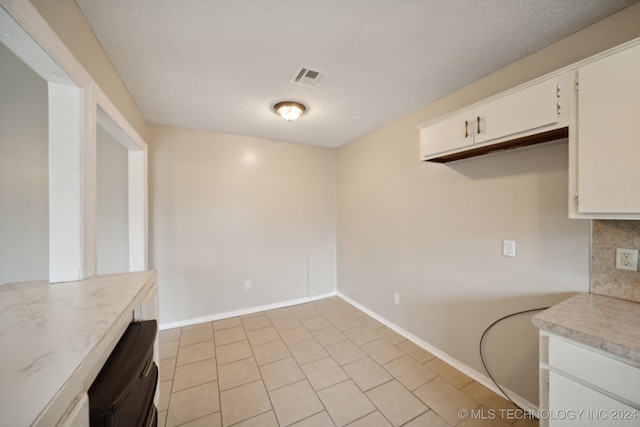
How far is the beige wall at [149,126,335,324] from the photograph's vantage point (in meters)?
2.78

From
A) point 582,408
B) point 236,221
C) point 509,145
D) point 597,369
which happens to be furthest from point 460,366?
point 236,221

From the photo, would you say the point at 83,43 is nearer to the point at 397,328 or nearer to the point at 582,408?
the point at 582,408

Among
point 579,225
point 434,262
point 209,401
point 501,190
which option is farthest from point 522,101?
point 209,401

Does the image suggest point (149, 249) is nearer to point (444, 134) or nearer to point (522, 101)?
point (444, 134)

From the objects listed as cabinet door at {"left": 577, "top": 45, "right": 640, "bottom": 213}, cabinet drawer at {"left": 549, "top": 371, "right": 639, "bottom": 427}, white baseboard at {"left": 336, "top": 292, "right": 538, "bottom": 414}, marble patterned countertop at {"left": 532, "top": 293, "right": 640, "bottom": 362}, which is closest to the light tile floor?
white baseboard at {"left": 336, "top": 292, "right": 538, "bottom": 414}

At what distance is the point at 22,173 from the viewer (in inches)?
74.5

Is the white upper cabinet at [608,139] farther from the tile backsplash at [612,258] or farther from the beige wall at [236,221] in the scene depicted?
the beige wall at [236,221]

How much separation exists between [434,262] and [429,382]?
3.29ft

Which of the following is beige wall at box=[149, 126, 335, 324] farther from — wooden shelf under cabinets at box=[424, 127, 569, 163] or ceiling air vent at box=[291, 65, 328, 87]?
wooden shelf under cabinets at box=[424, 127, 569, 163]

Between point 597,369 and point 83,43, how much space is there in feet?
9.63

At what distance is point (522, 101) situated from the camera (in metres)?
1.39

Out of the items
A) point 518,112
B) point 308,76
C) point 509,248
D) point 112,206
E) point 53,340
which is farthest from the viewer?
point 112,206

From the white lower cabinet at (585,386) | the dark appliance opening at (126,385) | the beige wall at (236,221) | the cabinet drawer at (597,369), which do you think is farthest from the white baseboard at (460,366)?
the dark appliance opening at (126,385)

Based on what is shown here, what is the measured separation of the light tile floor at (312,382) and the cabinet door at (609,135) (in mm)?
1525
